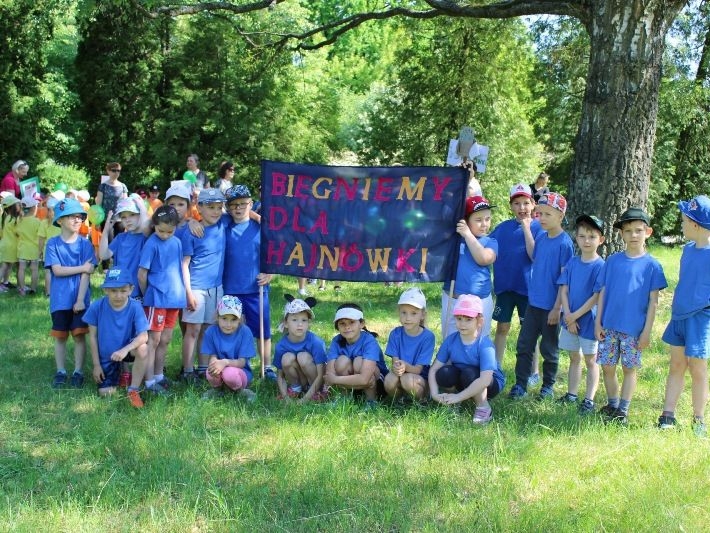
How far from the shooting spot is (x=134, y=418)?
18.9 ft

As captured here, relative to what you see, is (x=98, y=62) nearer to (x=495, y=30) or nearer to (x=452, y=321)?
(x=495, y=30)

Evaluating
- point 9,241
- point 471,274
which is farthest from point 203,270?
point 9,241

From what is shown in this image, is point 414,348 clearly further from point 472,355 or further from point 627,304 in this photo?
point 627,304

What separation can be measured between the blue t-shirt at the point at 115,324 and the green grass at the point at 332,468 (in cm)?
47

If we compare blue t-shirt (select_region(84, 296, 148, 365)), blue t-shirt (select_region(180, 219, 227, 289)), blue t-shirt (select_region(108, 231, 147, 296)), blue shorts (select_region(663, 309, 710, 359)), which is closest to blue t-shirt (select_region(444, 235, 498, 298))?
blue shorts (select_region(663, 309, 710, 359))

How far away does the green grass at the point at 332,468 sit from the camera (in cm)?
416

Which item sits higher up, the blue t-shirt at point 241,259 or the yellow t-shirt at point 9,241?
the blue t-shirt at point 241,259

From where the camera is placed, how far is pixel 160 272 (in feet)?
21.7

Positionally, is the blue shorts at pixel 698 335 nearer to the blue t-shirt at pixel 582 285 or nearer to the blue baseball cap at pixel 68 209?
the blue t-shirt at pixel 582 285

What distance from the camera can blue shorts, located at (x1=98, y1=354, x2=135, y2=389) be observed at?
21.4 ft

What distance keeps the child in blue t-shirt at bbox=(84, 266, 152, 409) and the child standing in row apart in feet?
18.6

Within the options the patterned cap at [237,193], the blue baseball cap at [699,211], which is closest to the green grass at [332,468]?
the blue baseball cap at [699,211]

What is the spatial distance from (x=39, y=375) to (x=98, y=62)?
17.3 meters

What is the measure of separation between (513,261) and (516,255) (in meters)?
0.06
